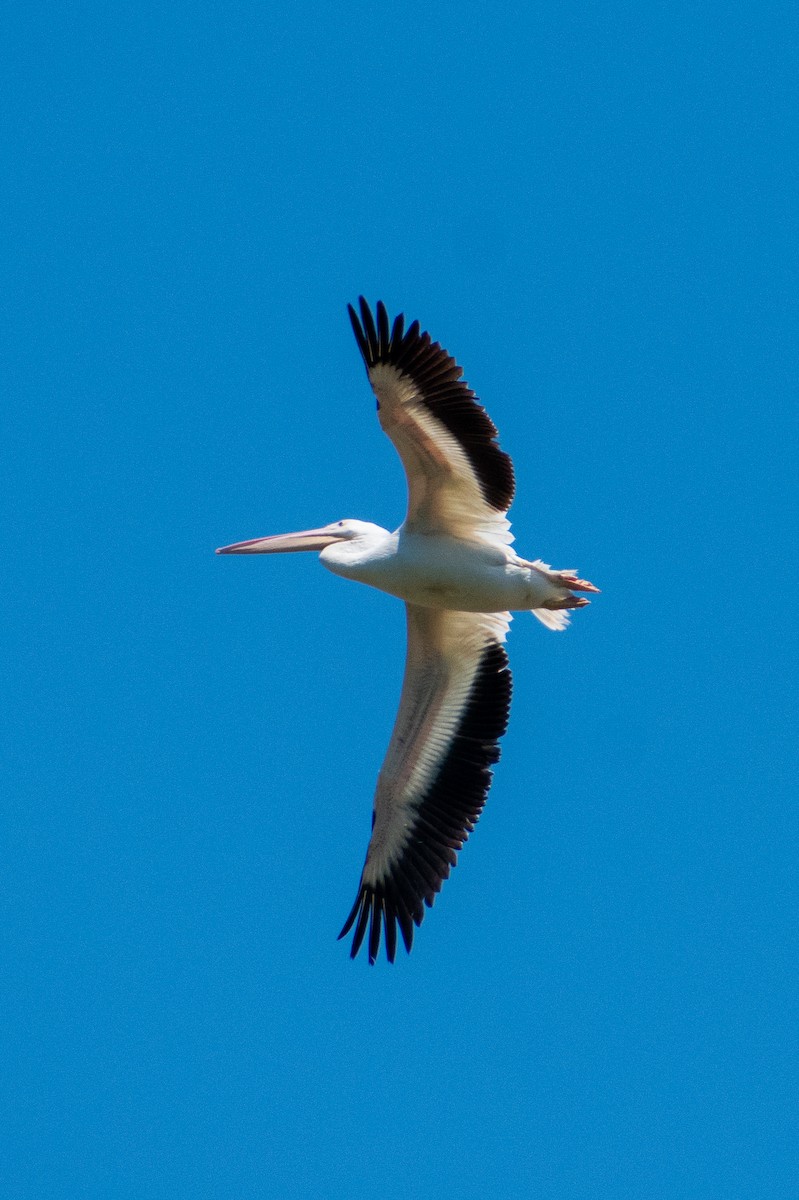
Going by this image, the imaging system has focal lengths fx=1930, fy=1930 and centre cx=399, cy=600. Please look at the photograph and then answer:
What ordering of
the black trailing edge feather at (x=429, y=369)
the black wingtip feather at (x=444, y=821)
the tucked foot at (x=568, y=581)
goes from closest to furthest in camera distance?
the black trailing edge feather at (x=429, y=369) → the tucked foot at (x=568, y=581) → the black wingtip feather at (x=444, y=821)

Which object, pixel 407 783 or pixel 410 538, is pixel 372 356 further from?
pixel 407 783

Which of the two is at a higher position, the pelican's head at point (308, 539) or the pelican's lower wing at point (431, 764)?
the pelican's head at point (308, 539)

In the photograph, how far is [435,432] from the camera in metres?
13.0

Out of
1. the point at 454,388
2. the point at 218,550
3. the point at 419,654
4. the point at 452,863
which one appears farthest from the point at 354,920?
the point at 454,388

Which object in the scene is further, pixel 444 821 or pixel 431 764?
pixel 431 764

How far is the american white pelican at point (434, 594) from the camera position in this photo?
505 inches

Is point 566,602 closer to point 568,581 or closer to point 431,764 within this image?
point 568,581

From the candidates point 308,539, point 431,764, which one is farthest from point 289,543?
point 431,764

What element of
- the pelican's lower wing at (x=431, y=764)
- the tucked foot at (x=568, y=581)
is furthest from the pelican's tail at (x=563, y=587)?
the pelican's lower wing at (x=431, y=764)

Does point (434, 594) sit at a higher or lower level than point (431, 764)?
higher

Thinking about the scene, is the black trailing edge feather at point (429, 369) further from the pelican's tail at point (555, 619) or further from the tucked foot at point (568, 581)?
the pelican's tail at point (555, 619)

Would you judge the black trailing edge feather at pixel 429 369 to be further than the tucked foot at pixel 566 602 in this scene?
No

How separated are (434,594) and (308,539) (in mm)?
1437

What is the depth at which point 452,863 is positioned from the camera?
1412 centimetres
